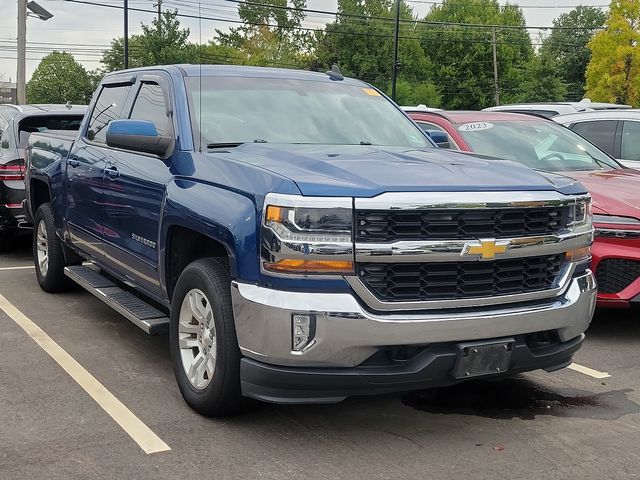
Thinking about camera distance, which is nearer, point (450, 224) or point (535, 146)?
point (450, 224)

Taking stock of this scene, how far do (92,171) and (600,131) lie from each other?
19.7 feet

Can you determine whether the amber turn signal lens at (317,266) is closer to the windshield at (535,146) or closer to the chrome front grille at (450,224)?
the chrome front grille at (450,224)

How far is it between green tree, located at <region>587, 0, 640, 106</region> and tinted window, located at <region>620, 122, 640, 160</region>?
3062cm

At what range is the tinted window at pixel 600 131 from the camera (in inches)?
351

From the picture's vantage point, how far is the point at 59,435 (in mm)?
3871

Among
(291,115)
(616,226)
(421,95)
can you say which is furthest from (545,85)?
(291,115)

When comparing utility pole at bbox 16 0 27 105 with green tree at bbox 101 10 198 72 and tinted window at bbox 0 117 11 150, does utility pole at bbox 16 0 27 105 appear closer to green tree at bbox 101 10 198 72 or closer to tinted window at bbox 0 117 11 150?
tinted window at bbox 0 117 11 150

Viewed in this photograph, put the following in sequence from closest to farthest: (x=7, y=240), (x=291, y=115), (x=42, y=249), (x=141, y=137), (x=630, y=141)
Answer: (x=141, y=137) < (x=291, y=115) < (x=42, y=249) < (x=630, y=141) < (x=7, y=240)

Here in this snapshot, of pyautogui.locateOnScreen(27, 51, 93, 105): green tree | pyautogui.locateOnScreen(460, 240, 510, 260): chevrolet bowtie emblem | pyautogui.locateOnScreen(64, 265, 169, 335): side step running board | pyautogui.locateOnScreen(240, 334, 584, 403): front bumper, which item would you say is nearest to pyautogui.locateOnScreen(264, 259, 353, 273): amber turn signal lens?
pyautogui.locateOnScreen(240, 334, 584, 403): front bumper

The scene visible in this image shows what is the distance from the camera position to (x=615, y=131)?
889 cm

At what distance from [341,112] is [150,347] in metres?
2.16

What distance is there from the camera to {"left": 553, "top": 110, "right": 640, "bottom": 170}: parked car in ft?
28.9

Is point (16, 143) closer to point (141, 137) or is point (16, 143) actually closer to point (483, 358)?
point (141, 137)

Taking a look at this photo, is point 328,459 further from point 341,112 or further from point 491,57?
point 491,57
